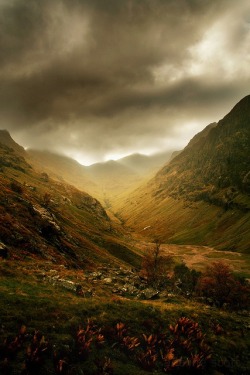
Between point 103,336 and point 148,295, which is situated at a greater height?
point 103,336

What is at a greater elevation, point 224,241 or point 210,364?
point 210,364

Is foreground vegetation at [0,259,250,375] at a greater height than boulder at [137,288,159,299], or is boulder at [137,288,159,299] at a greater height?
foreground vegetation at [0,259,250,375]

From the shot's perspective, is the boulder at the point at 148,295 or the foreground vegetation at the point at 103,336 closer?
the foreground vegetation at the point at 103,336

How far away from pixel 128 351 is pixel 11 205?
4573 centimetres

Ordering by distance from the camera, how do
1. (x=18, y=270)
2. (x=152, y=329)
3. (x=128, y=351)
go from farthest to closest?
(x=18, y=270) < (x=152, y=329) < (x=128, y=351)

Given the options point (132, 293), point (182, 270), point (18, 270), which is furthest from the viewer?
point (182, 270)

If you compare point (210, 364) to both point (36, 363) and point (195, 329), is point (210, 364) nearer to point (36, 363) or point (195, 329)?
point (195, 329)

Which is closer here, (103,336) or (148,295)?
(103,336)

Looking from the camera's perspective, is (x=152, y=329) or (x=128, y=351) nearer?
(x=128, y=351)

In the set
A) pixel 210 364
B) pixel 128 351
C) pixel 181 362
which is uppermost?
pixel 128 351

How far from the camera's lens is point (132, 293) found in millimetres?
31719

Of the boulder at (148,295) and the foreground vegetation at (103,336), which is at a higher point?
the foreground vegetation at (103,336)

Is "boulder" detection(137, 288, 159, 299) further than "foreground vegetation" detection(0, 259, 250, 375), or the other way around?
"boulder" detection(137, 288, 159, 299)

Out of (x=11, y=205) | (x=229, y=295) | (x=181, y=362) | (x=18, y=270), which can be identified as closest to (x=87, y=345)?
(x=181, y=362)
